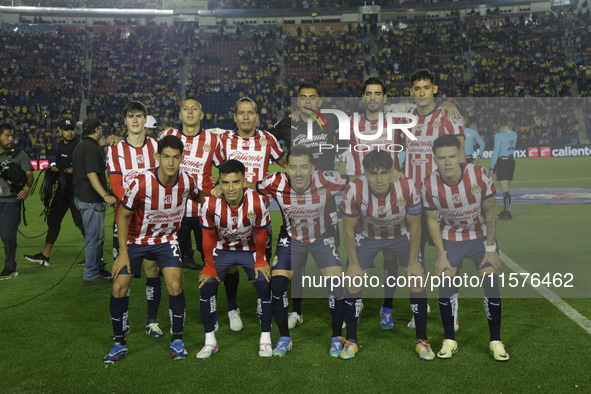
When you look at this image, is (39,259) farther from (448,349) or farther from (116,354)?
(448,349)

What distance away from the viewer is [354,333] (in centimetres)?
487

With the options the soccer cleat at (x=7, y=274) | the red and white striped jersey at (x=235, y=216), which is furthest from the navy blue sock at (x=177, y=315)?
the soccer cleat at (x=7, y=274)

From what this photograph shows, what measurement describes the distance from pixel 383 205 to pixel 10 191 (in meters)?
5.42

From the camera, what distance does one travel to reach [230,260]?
503 centimetres

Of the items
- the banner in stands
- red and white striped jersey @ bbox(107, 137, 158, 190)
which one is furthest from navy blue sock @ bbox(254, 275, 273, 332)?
the banner in stands

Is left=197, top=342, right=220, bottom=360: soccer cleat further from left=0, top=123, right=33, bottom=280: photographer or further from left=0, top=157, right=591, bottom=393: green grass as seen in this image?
left=0, top=123, right=33, bottom=280: photographer

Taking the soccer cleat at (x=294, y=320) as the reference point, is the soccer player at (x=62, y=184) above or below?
above

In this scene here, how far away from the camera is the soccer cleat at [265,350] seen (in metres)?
4.76

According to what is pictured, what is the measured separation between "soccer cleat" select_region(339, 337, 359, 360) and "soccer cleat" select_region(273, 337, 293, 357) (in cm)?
48

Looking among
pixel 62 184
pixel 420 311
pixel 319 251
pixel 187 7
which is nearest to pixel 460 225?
pixel 420 311

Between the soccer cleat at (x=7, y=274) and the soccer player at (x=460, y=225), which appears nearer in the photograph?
the soccer player at (x=460, y=225)

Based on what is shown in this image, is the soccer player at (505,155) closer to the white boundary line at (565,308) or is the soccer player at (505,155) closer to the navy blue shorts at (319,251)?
the white boundary line at (565,308)

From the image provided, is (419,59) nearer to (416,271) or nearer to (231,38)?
(231,38)

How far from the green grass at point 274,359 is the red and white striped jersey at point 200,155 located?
4.94ft
